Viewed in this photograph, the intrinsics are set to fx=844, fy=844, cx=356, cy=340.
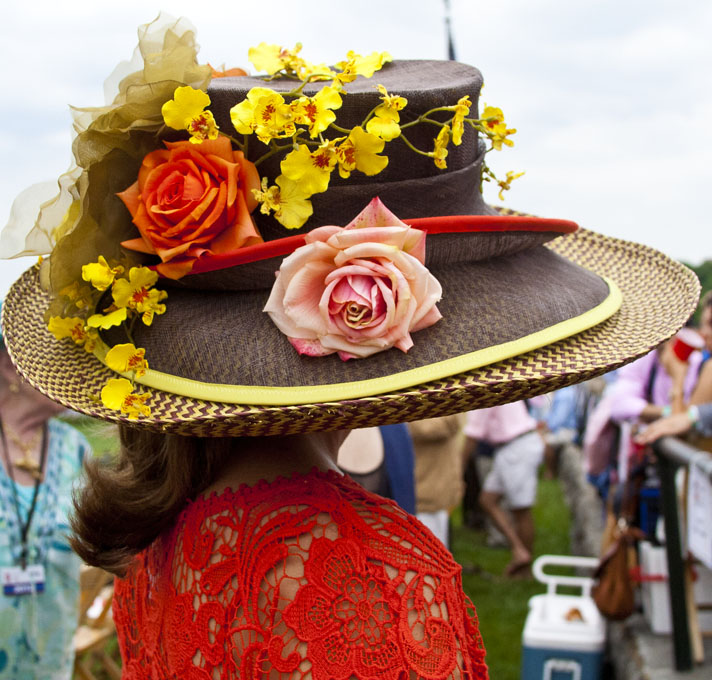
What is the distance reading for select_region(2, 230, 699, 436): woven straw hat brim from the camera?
1.21m

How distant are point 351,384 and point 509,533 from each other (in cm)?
662

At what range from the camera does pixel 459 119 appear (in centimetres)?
133

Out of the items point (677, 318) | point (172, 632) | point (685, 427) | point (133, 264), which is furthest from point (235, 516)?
point (685, 427)

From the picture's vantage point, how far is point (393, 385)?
1207 mm

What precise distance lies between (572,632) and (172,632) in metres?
3.50

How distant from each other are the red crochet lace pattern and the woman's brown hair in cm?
7

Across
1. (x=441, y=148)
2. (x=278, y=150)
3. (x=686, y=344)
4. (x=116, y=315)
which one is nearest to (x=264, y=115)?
(x=278, y=150)

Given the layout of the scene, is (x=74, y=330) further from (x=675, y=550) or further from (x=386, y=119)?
(x=675, y=550)

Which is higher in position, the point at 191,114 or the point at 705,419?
the point at 191,114

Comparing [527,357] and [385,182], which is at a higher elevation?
[385,182]

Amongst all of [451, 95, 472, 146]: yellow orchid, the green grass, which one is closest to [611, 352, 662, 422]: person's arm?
Answer: the green grass

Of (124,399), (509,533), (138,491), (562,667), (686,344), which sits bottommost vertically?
(509,533)

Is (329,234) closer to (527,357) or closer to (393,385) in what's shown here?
(393,385)

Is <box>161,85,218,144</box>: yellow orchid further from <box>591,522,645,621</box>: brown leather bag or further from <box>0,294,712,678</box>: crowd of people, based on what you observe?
<box>591,522,645,621</box>: brown leather bag
